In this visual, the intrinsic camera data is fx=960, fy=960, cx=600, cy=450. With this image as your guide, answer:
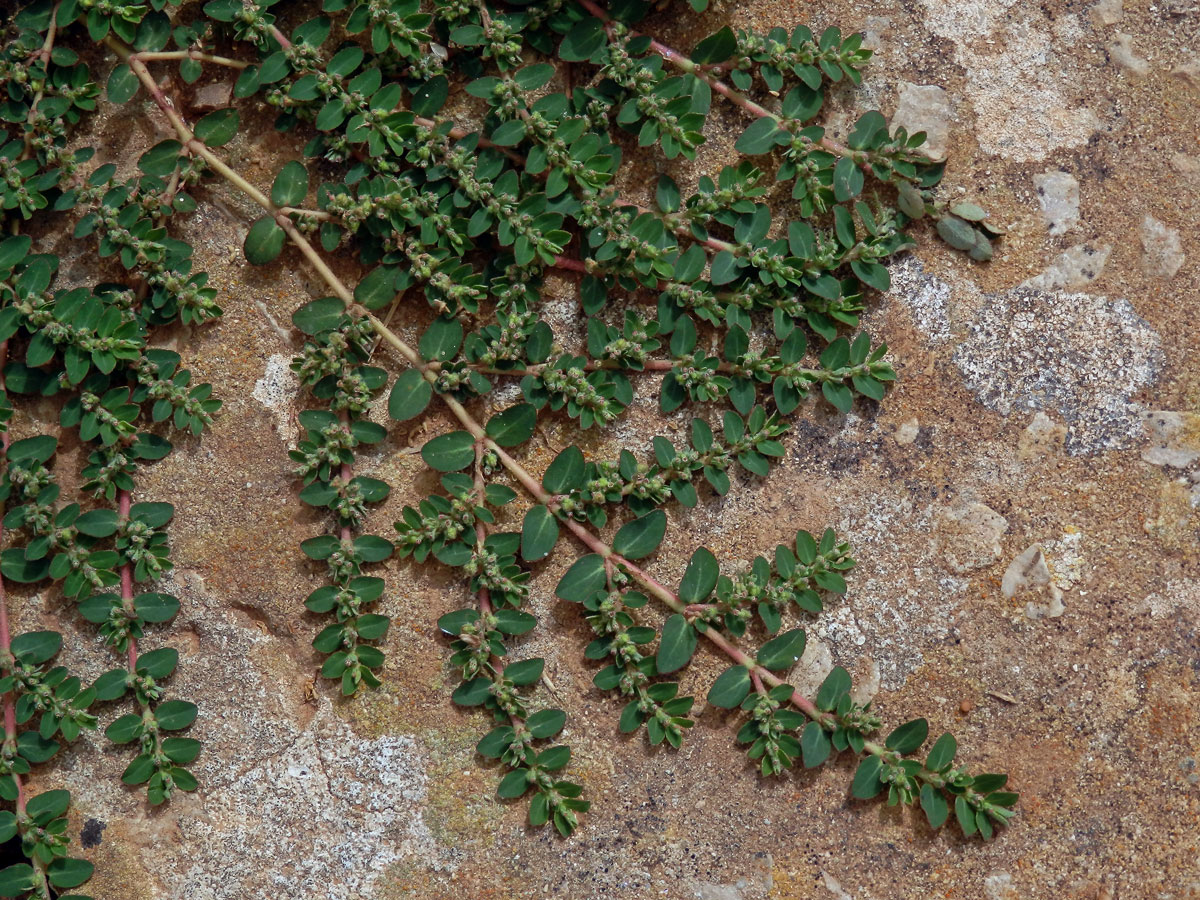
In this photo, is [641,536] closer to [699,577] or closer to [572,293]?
[699,577]

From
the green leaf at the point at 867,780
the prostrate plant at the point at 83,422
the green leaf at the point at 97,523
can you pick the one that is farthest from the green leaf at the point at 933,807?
the green leaf at the point at 97,523

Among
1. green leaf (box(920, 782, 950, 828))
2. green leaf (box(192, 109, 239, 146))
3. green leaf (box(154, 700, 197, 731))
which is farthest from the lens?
green leaf (box(192, 109, 239, 146))

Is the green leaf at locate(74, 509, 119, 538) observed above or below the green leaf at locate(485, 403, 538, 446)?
below

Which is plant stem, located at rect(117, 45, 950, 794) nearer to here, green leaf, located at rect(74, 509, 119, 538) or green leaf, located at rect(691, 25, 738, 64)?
green leaf, located at rect(691, 25, 738, 64)

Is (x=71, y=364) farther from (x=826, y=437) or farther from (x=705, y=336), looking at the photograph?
(x=826, y=437)

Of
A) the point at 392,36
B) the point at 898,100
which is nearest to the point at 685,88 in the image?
the point at 898,100

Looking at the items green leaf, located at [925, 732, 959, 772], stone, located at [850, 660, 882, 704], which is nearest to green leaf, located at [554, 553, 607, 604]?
stone, located at [850, 660, 882, 704]

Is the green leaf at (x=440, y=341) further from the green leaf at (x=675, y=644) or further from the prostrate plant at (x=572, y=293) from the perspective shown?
the green leaf at (x=675, y=644)

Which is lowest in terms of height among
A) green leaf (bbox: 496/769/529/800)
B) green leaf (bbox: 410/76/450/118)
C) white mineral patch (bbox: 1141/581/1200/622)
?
green leaf (bbox: 496/769/529/800)

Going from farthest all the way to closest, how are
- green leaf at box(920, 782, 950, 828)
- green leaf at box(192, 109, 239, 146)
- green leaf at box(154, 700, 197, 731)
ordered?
green leaf at box(192, 109, 239, 146) < green leaf at box(154, 700, 197, 731) < green leaf at box(920, 782, 950, 828)
